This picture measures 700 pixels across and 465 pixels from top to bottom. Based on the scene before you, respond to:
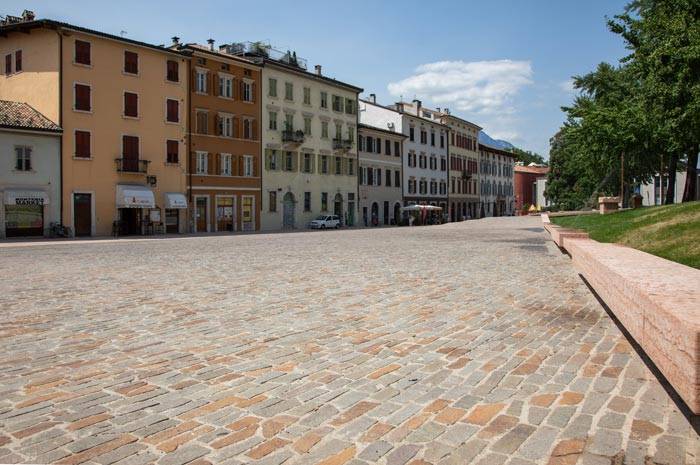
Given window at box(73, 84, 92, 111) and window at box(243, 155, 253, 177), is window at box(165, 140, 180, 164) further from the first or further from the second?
window at box(243, 155, 253, 177)

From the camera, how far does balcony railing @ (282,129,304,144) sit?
161ft

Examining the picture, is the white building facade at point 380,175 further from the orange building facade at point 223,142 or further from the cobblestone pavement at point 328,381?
the cobblestone pavement at point 328,381

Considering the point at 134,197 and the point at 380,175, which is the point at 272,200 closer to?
the point at 134,197

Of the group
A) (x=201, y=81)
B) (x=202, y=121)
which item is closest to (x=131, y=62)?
(x=201, y=81)

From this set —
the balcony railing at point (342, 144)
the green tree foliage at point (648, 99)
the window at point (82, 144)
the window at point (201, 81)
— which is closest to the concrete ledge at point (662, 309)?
the green tree foliage at point (648, 99)

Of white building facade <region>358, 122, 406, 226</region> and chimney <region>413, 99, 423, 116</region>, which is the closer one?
white building facade <region>358, 122, 406, 226</region>

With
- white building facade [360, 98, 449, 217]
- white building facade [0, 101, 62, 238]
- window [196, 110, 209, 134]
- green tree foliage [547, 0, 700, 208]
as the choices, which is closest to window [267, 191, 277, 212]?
window [196, 110, 209, 134]

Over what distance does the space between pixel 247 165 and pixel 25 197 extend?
16996 millimetres

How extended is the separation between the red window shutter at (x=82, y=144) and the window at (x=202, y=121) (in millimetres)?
8411

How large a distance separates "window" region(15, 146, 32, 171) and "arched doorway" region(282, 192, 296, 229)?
814 inches

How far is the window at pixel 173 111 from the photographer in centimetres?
4028

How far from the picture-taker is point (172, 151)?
4050cm

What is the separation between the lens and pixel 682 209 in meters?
17.2

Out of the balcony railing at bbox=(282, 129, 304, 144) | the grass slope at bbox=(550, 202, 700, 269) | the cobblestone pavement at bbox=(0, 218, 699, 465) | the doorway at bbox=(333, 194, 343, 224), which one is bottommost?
the cobblestone pavement at bbox=(0, 218, 699, 465)
